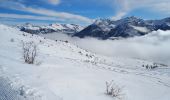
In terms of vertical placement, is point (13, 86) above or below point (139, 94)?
above

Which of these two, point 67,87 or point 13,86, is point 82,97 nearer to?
point 67,87

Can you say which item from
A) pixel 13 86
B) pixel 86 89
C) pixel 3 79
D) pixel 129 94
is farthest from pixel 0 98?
pixel 129 94

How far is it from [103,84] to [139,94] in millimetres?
1600

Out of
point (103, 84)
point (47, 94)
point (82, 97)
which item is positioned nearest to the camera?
point (47, 94)

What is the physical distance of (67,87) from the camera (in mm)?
8117

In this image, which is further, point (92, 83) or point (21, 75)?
point (92, 83)

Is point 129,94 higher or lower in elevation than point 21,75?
lower

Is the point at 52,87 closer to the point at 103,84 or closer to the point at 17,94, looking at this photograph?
the point at 17,94

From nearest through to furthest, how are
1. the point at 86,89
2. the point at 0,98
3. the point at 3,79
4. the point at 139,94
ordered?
the point at 0,98, the point at 3,79, the point at 86,89, the point at 139,94

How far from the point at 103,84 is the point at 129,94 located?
4.36ft

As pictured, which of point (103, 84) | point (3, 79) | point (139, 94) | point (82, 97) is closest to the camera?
point (82, 97)

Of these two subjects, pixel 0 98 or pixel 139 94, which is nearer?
pixel 0 98

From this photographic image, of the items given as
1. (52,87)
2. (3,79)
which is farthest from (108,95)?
(3,79)

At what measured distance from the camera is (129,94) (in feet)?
29.2
